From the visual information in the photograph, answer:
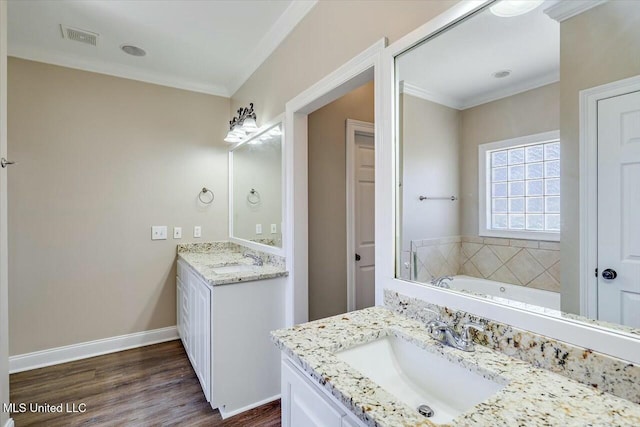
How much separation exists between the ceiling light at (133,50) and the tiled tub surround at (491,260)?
Answer: 2.74 meters

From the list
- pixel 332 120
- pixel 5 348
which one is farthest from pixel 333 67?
pixel 5 348

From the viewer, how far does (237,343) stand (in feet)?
6.48

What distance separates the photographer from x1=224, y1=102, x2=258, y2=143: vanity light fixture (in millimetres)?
2670

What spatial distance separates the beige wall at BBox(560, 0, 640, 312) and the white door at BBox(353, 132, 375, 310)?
194cm

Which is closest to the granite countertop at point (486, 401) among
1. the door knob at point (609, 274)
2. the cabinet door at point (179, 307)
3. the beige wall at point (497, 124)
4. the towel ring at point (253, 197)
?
the door knob at point (609, 274)

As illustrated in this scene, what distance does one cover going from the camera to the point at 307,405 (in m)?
0.93

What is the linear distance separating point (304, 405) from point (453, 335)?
524mm

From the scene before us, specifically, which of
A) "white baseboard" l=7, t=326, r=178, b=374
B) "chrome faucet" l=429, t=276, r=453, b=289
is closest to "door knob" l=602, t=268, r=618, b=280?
"chrome faucet" l=429, t=276, r=453, b=289

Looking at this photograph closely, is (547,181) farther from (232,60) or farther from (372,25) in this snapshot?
(232,60)

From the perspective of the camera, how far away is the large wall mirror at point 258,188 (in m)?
2.47

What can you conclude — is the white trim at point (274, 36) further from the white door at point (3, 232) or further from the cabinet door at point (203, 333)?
the cabinet door at point (203, 333)

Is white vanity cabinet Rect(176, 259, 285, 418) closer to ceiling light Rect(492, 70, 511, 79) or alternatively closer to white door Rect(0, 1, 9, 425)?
white door Rect(0, 1, 9, 425)

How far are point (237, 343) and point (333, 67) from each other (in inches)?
70.6

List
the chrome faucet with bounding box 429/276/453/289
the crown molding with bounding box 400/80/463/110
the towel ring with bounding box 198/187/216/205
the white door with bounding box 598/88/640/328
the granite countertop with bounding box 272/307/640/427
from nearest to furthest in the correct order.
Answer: the granite countertop with bounding box 272/307/640/427 → the white door with bounding box 598/88/640/328 → the chrome faucet with bounding box 429/276/453/289 → the crown molding with bounding box 400/80/463/110 → the towel ring with bounding box 198/187/216/205
